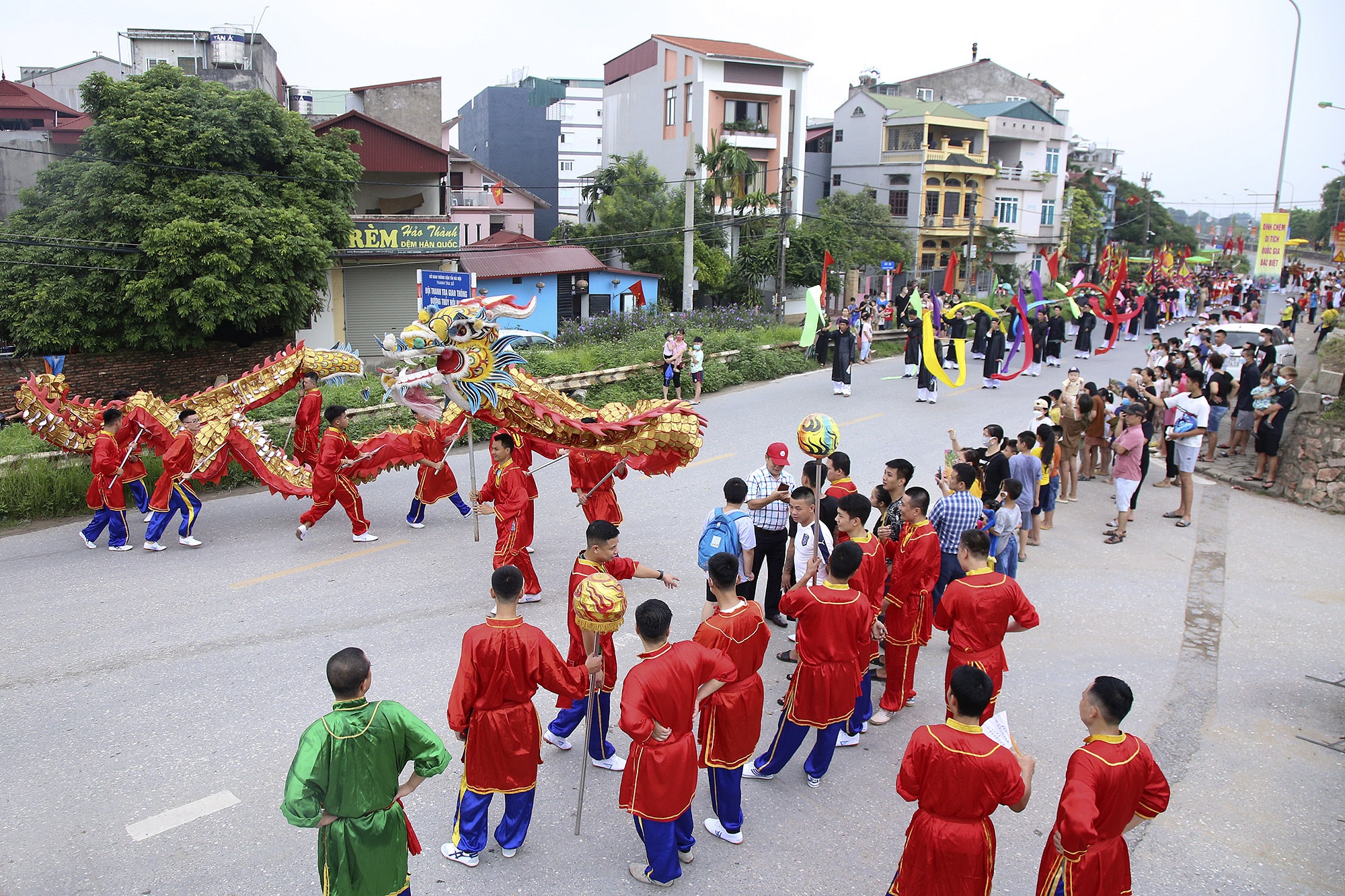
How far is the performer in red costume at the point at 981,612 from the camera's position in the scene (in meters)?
5.33

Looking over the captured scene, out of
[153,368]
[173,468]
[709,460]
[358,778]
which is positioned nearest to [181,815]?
[358,778]

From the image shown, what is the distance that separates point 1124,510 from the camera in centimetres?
1032

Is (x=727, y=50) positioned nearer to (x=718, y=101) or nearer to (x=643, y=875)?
(x=718, y=101)

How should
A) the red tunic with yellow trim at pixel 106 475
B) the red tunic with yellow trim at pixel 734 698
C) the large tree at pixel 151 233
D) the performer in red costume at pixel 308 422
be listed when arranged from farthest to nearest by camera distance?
the large tree at pixel 151 233
the performer in red costume at pixel 308 422
the red tunic with yellow trim at pixel 106 475
the red tunic with yellow trim at pixel 734 698

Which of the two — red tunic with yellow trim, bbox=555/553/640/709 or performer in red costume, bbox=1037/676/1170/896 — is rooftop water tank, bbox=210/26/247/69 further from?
performer in red costume, bbox=1037/676/1170/896

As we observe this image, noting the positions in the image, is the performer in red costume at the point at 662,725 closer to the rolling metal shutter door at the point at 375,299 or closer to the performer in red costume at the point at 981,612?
the performer in red costume at the point at 981,612

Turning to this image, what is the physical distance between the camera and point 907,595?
6.20 metres

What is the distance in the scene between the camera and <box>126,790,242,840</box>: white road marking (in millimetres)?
4953

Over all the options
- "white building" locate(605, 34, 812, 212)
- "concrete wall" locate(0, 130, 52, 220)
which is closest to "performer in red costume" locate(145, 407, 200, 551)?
"concrete wall" locate(0, 130, 52, 220)

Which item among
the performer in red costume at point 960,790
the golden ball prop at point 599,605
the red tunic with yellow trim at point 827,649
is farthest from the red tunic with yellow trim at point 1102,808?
the golden ball prop at point 599,605

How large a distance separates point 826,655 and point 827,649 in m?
0.04

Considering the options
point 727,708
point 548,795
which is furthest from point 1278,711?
point 548,795

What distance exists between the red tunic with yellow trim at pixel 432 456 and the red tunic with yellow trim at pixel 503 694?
17.6 ft

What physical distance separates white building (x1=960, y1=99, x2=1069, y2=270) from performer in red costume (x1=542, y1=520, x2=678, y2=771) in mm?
44623
